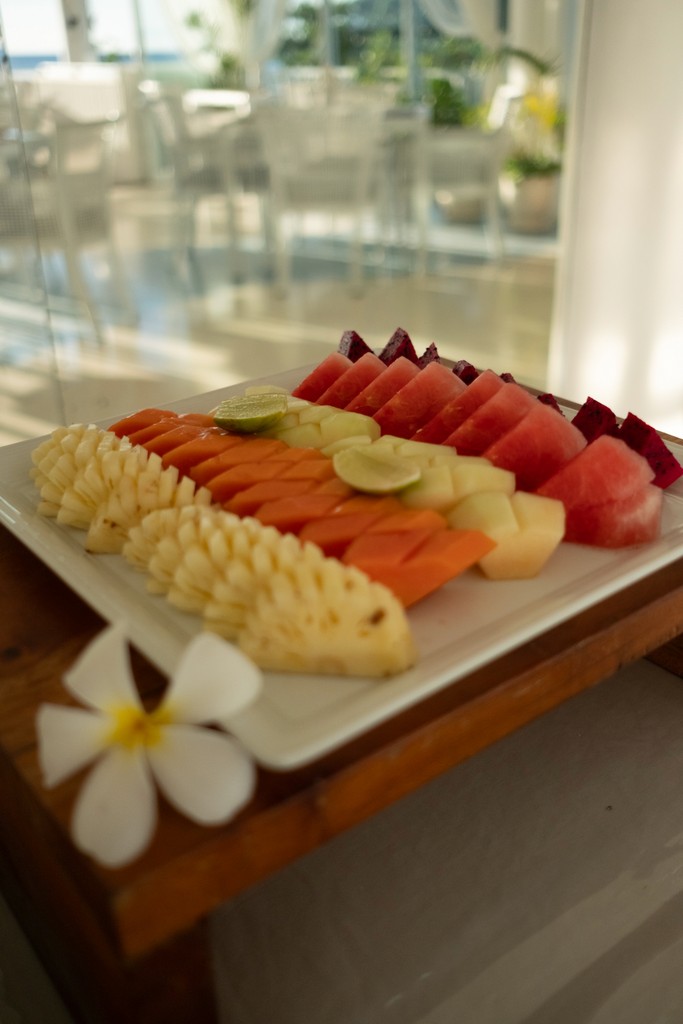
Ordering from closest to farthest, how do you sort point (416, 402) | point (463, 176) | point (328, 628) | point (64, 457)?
point (328, 628) → point (64, 457) → point (416, 402) → point (463, 176)

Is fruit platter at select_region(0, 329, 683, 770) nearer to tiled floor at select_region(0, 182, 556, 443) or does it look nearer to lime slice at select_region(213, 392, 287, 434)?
lime slice at select_region(213, 392, 287, 434)

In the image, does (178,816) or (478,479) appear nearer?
(178,816)

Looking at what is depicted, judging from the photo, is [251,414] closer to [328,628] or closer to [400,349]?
[400,349]

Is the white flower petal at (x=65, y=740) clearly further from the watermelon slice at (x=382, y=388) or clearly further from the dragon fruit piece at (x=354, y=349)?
the dragon fruit piece at (x=354, y=349)

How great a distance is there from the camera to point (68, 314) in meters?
3.34

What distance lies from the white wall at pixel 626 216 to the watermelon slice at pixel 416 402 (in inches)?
59.0

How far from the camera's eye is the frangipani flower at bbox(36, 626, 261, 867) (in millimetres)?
616

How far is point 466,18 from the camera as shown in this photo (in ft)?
9.82

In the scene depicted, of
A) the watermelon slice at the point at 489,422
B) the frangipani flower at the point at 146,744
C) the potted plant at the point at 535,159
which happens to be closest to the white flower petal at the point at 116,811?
the frangipani flower at the point at 146,744

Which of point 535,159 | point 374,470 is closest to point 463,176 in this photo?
point 535,159

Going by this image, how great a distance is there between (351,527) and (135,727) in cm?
Result: 32

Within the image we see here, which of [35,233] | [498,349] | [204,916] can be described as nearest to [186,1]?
[35,233]

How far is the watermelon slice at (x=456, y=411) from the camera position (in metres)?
1.18

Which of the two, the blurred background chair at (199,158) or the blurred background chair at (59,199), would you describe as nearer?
the blurred background chair at (59,199)
